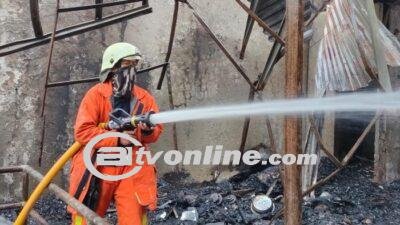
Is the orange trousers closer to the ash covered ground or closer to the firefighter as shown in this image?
the firefighter

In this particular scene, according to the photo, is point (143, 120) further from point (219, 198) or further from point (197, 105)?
point (197, 105)

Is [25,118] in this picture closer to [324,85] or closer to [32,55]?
[32,55]

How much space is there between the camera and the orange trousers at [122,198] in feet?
11.8

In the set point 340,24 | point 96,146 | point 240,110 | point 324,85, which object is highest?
point 340,24

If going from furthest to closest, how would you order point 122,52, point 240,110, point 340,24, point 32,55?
point 32,55 < point 340,24 < point 122,52 < point 240,110

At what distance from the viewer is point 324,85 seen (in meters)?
4.04

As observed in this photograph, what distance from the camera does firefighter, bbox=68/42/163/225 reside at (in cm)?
360

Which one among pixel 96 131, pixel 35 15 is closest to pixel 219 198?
pixel 96 131

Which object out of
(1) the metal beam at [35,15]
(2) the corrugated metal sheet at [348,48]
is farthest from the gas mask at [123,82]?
(2) the corrugated metal sheet at [348,48]

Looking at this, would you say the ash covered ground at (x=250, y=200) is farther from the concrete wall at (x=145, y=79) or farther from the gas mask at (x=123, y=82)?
the gas mask at (x=123, y=82)

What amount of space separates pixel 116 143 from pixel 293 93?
5.30 feet

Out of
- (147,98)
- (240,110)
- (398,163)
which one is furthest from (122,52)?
(398,163)

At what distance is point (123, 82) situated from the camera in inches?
144

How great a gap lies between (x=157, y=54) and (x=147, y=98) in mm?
2320
